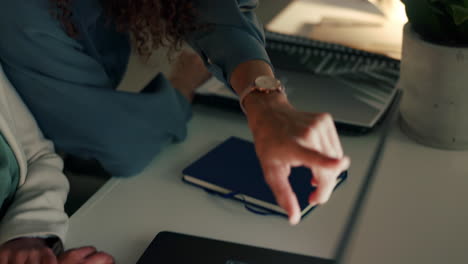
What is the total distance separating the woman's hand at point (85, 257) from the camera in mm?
712

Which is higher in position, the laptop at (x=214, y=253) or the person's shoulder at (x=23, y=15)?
the person's shoulder at (x=23, y=15)

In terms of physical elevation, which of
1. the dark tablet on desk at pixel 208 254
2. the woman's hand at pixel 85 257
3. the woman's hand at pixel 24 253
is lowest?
the dark tablet on desk at pixel 208 254

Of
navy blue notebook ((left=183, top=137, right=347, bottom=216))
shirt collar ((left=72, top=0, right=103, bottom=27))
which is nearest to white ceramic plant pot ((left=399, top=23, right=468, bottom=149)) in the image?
navy blue notebook ((left=183, top=137, right=347, bottom=216))

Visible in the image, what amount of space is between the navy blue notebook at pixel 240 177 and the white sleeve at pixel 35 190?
0.19 meters

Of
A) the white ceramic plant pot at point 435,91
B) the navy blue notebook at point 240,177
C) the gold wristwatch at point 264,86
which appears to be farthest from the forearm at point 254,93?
the white ceramic plant pot at point 435,91

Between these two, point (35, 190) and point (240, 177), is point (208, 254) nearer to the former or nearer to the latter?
point (240, 177)

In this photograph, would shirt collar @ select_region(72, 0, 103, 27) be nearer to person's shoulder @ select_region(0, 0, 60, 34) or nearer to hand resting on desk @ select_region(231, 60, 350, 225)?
person's shoulder @ select_region(0, 0, 60, 34)

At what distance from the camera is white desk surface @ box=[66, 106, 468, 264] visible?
73cm

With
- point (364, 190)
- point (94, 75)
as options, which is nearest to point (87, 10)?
point (94, 75)

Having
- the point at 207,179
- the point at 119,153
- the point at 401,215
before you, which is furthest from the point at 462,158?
the point at 119,153

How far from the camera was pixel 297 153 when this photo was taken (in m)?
0.59

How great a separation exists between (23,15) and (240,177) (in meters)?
0.39

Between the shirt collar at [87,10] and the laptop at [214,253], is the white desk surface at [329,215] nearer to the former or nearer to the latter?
the laptop at [214,253]

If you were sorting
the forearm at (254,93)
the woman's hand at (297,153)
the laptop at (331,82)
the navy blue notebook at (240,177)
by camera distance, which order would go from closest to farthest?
the woman's hand at (297,153) < the forearm at (254,93) < the navy blue notebook at (240,177) < the laptop at (331,82)
